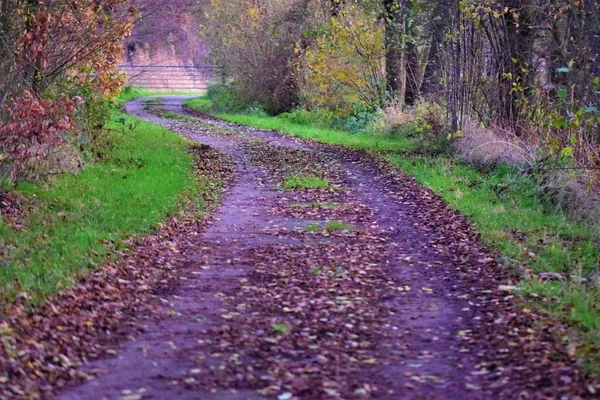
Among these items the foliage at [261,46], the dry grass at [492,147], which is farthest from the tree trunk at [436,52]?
the foliage at [261,46]

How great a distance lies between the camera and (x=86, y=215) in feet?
33.4

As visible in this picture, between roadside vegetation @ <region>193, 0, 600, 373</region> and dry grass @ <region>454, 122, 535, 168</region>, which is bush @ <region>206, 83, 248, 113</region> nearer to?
roadside vegetation @ <region>193, 0, 600, 373</region>

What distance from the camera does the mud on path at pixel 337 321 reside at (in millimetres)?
5293

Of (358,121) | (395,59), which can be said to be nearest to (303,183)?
(395,59)

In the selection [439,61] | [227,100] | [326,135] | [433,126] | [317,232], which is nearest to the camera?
[317,232]

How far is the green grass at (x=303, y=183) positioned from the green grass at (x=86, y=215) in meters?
1.71

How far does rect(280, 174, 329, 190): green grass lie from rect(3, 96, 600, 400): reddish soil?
200cm

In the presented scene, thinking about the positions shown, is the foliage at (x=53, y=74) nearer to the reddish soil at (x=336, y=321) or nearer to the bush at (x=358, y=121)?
the reddish soil at (x=336, y=321)

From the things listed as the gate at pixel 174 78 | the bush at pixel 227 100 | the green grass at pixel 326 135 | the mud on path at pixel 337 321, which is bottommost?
the mud on path at pixel 337 321

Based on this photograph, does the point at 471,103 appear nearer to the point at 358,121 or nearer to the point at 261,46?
the point at 358,121

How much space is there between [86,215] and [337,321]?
475cm

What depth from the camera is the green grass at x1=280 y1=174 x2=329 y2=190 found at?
13.8 m

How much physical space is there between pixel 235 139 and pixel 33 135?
1238cm

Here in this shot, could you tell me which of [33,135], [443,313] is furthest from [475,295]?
[33,135]
